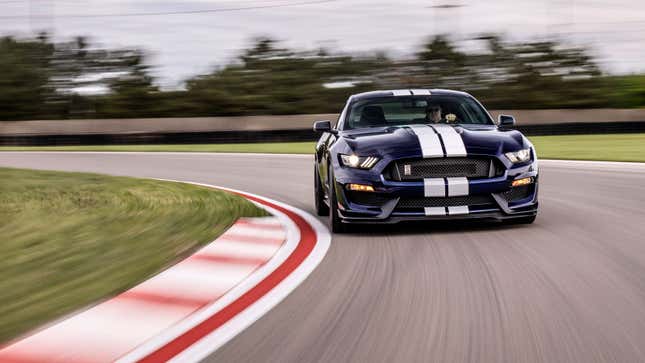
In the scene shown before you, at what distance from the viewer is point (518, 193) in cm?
845

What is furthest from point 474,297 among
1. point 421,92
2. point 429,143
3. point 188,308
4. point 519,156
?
point 421,92

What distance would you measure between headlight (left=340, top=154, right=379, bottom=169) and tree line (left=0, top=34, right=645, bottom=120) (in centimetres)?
2845

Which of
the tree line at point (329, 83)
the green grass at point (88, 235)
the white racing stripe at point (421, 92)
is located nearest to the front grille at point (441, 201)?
the green grass at point (88, 235)

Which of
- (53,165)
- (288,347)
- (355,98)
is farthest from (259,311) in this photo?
(53,165)

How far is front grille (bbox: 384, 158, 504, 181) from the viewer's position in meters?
8.27

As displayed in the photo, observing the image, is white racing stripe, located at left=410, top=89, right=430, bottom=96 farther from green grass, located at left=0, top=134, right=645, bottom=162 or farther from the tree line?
the tree line

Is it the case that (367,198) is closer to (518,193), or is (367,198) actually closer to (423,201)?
(423,201)

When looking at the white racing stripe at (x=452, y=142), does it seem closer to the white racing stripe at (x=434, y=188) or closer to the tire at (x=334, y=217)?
the white racing stripe at (x=434, y=188)

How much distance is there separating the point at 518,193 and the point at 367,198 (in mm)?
1359

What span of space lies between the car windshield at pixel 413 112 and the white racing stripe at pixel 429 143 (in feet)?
2.49

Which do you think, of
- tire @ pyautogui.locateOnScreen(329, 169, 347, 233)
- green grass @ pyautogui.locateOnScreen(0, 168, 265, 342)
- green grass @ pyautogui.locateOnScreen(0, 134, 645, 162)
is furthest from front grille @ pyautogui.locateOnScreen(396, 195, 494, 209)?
green grass @ pyautogui.locateOnScreen(0, 134, 645, 162)

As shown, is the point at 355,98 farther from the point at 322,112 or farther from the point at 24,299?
the point at 322,112

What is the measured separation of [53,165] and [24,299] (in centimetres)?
1626

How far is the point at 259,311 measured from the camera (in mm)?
5320
